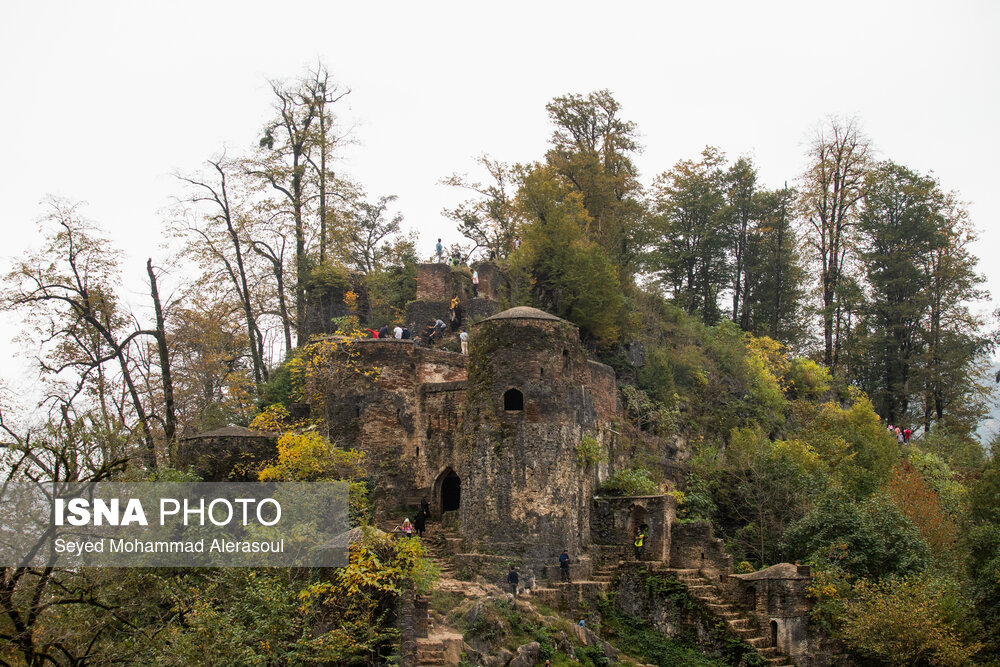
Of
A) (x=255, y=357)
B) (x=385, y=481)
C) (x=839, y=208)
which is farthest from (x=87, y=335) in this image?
(x=839, y=208)

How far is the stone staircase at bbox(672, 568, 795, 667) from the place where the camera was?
2291cm

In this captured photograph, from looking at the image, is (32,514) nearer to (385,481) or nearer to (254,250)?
(385,481)

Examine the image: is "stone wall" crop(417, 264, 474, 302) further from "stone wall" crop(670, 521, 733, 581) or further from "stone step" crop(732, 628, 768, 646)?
"stone step" crop(732, 628, 768, 646)

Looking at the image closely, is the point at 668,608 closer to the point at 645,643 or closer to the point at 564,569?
the point at 645,643

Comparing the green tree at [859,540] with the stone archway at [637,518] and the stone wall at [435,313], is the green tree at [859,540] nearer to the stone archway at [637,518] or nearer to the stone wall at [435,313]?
the stone archway at [637,518]

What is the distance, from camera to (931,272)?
40.2 m

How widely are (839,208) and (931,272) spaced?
4.70 metres

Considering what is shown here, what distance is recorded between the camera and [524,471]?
23250 mm

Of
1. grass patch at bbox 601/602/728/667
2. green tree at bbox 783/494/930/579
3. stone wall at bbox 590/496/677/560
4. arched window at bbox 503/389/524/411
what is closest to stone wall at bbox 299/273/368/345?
arched window at bbox 503/389/524/411

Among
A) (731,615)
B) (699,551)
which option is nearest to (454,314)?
(699,551)

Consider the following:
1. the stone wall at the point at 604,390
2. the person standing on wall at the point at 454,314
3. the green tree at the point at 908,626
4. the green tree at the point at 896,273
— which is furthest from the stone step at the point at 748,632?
the green tree at the point at 896,273

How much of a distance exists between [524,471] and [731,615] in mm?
6188

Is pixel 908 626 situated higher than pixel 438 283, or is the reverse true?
pixel 438 283

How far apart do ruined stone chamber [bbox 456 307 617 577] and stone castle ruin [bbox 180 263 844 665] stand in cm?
3
